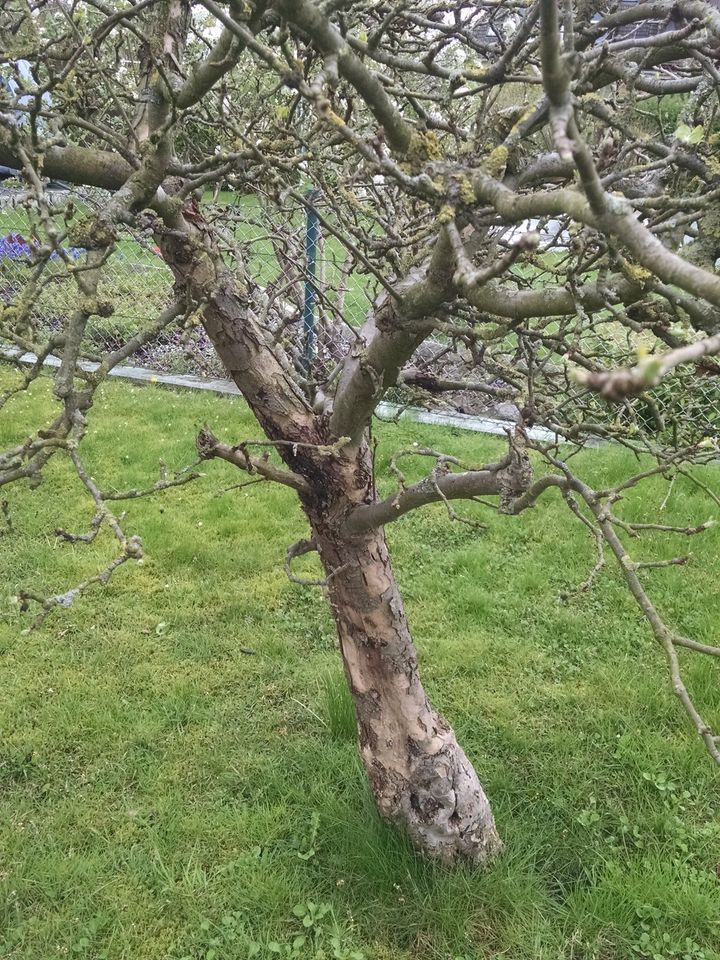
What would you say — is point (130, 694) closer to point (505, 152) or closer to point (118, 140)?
point (118, 140)

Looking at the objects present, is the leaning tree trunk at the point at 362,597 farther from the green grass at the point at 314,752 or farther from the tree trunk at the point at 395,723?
the green grass at the point at 314,752

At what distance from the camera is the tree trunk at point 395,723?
244 centimetres

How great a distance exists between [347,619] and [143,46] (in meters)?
1.78

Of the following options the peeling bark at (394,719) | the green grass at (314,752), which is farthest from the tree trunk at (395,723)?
the green grass at (314,752)

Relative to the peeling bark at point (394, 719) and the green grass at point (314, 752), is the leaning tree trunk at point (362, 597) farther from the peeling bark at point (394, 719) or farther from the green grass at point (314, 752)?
the green grass at point (314, 752)

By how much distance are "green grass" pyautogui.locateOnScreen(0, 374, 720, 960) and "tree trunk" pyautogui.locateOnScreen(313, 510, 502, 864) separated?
0.37 feet

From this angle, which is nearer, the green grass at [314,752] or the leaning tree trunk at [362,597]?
the leaning tree trunk at [362,597]

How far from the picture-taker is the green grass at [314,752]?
2.47m

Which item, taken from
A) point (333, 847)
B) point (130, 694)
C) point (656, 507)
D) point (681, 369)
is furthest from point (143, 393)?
point (681, 369)

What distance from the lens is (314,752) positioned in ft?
10.3

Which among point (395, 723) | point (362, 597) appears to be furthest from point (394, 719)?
point (362, 597)

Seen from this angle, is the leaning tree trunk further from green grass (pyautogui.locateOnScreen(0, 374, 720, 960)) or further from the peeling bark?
green grass (pyautogui.locateOnScreen(0, 374, 720, 960))

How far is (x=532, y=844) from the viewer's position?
2.71 m

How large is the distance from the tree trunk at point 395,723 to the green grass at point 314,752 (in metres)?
0.11
